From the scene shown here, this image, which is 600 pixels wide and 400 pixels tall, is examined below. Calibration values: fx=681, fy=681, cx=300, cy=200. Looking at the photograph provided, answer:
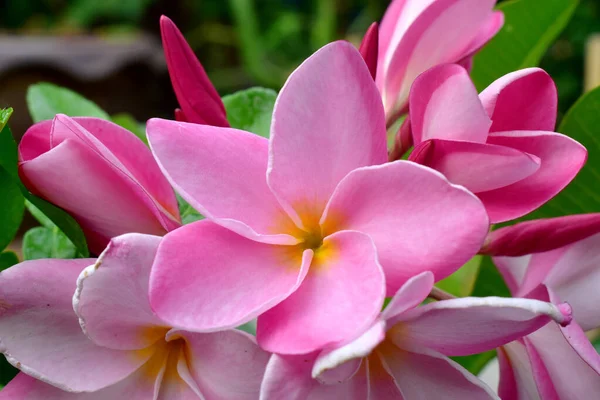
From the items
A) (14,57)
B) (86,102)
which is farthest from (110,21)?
(86,102)

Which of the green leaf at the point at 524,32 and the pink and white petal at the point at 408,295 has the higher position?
the pink and white petal at the point at 408,295

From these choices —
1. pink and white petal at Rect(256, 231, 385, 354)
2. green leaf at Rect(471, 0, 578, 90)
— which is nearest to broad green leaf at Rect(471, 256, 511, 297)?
green leaf at Rect(471, 0, 578, 90)

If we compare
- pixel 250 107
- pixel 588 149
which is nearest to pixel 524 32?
pixel 588 149

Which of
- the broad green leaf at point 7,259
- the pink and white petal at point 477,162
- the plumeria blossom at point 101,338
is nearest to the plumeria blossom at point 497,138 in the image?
the pink and white petal at point 477,162

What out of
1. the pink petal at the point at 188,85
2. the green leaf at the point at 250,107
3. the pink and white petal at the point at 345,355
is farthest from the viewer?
the green leaf at the point at 250,107

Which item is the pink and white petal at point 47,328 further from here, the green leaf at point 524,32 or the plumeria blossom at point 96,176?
the green leaf at point 524,32

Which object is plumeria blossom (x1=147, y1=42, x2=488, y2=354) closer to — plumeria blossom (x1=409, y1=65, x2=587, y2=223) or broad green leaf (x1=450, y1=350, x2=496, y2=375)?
plumeria blossom (x1=409, y1=65, x2=587, y2=223)
